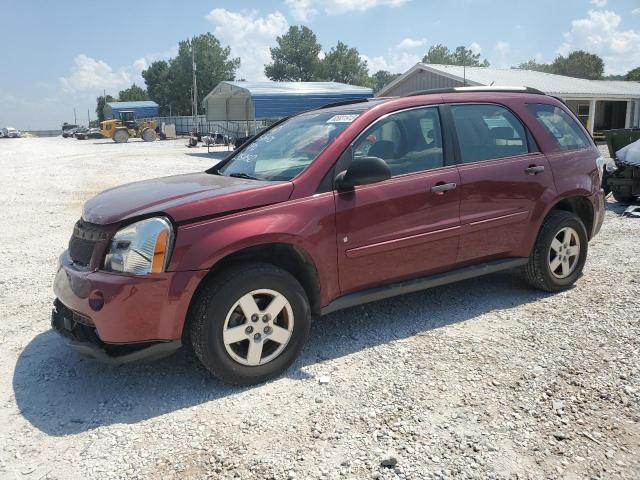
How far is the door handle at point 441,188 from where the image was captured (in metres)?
4.04

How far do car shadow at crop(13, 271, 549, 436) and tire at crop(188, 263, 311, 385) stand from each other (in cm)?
17

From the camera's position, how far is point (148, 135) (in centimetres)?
4353

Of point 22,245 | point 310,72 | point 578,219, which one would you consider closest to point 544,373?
point 578,219

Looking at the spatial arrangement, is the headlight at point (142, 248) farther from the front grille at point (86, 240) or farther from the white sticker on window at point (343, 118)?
the white sticker on window at point (343, 118)

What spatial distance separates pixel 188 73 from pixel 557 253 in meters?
81.5

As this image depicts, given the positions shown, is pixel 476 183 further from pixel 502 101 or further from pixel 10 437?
pixel 10 437

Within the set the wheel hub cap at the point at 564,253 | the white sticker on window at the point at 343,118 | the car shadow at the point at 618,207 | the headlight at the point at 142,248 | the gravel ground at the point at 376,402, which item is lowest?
the gravel ground at the point at 376,402

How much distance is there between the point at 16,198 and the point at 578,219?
11.4 metres

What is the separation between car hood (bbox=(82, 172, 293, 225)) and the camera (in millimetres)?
3232

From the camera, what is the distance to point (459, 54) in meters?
121

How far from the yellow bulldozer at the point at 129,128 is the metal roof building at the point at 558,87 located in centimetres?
2098

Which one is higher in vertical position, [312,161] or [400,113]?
[400,113]

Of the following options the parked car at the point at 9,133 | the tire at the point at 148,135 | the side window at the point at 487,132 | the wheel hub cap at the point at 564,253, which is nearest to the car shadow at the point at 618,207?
the wheel hub cap at the point at 564,253

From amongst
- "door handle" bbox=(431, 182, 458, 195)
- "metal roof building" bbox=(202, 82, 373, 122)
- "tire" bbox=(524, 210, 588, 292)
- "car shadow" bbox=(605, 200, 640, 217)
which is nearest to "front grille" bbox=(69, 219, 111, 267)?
"door handle" bbox=(431, 182, 458, 195)
